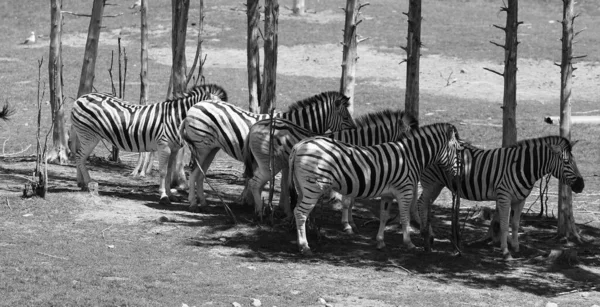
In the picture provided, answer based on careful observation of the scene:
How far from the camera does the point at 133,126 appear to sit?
15672 mm

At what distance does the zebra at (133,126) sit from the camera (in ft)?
51.3

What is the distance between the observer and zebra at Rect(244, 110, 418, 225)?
14.1 metres

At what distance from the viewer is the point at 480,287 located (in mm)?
11773

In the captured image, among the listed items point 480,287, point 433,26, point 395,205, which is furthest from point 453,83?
point 480,287

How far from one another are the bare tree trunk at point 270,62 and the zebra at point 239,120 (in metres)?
0.46

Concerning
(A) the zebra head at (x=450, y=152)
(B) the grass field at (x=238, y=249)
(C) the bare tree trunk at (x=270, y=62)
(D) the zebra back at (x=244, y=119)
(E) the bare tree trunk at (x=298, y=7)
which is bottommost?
(B) the grass field at (x=238, y=249)

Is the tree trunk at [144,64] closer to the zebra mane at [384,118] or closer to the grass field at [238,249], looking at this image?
the grass field at [238,249]

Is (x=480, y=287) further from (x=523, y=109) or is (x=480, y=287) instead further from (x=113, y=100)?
(x=523, y=109)

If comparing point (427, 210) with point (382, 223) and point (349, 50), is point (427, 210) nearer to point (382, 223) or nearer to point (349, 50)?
point (382, 223)

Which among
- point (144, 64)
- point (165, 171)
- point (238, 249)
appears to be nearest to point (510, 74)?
point (238, 249)

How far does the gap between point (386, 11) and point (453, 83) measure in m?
12.2

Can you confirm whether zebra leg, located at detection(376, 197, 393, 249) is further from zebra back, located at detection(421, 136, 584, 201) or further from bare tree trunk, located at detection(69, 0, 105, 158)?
bare tree trunk, located at detection(69, 0, 105, 158)

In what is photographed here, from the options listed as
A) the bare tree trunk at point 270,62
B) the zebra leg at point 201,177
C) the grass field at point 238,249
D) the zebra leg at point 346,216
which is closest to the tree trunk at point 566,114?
the grass field at point 238,249

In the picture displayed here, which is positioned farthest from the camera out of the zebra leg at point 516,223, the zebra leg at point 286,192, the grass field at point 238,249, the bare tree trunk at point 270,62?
the bare tree trunk at point 270,62
